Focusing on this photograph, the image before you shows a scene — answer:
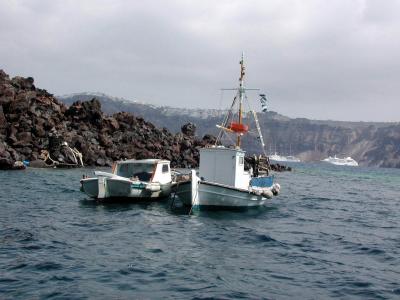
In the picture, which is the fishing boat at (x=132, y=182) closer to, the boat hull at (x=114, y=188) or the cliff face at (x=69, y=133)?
the boat hull at (x=114, y=188)

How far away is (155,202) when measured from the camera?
111ft

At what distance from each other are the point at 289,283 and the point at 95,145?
66253 millimetres

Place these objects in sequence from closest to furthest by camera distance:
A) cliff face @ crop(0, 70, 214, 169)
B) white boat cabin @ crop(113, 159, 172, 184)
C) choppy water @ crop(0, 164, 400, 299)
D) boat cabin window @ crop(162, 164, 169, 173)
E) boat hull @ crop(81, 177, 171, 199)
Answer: choppy water @ crop(0, 164, 400, 299) < boat hull @ crop(81, 177, 171, 199) < white boat cabin @ crop(113, 159, 172, 184) < boat cabin window @ crop(162, 164, 169, 173) < cliff face @ crop(0, 70, 214, 169)

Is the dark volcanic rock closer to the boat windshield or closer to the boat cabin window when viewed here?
the boat cabin window

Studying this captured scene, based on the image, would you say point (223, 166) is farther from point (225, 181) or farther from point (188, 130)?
point (188, 130)

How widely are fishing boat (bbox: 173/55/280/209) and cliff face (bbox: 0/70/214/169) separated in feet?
109

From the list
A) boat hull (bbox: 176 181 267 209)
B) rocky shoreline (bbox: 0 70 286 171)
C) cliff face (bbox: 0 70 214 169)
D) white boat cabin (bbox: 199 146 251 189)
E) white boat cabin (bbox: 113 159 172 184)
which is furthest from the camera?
cliff face (bbox: 0 70 214 169)

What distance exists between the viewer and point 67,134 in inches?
2948

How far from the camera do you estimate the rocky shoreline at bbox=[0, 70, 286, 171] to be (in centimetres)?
6812

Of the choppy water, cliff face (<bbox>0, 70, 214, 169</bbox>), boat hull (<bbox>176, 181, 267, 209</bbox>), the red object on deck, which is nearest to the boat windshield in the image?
the choppy water

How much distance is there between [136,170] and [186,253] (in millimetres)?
16901

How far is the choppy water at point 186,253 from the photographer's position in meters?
14.3

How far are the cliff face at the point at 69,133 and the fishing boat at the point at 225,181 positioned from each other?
33.1 m

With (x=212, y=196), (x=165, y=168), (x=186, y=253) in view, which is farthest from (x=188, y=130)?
(x=186, y=253)
